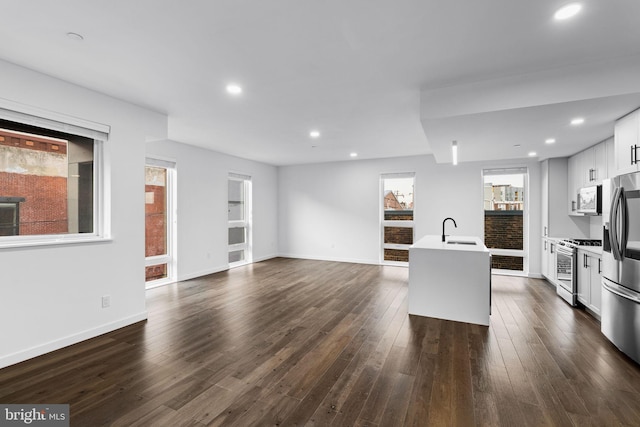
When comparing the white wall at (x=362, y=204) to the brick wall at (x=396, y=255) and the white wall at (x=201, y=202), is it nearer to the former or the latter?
the brick wall at (x=396, y=255)

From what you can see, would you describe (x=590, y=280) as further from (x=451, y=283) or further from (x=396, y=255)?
(x=396, y=255)

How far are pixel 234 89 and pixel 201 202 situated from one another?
11.3ft

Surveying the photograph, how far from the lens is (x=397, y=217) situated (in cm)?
723

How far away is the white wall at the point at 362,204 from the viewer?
20.9 ft

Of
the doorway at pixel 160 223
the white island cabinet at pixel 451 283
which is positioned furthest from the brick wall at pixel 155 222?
the white island cabinet at pixel 451 283

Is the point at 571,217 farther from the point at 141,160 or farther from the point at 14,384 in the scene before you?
the point at 14,384

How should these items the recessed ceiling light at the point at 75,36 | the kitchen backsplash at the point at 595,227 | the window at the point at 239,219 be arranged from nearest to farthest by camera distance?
the recessed ceiling light at the point at 75,36
the kitchen backsplash at the point at 595,227
the window at the point at 239,219

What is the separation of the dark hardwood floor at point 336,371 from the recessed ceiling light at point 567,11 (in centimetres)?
257

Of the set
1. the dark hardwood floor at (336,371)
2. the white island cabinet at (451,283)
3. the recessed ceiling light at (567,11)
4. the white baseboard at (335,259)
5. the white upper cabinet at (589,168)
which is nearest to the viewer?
the recessed ceiling light at (567,11)

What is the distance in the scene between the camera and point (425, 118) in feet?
10.3

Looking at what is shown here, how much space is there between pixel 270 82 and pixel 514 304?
4408 mm


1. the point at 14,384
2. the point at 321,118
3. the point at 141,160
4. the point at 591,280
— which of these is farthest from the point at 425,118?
the point at 14,384

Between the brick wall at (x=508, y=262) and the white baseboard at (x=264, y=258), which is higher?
the brick wall at (x=508, y=262)

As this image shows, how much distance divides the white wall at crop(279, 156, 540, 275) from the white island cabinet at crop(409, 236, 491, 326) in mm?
3056
